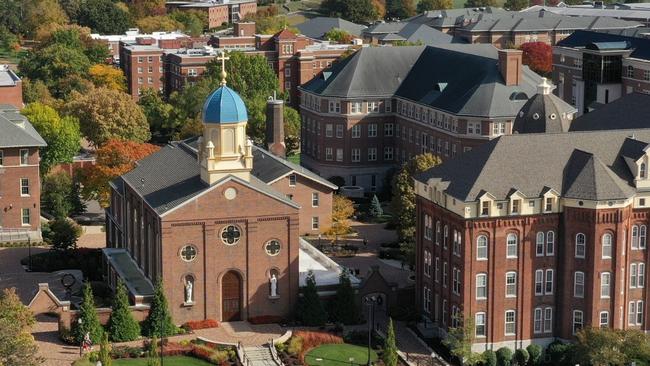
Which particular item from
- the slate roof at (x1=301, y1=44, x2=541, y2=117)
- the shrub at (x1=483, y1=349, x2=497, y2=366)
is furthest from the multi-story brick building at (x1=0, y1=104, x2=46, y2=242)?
the shrub at (x1=483, y1=349, x2=497, y2=366)

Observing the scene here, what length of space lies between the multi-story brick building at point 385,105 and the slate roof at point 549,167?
3849 centimetres

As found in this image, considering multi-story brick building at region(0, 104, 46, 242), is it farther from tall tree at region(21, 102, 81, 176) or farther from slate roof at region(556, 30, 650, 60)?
slate roof at region(556, 30, 650, 60)

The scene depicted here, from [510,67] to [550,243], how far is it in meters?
41.7

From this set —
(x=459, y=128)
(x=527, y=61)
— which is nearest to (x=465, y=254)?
(x=459, y=128)

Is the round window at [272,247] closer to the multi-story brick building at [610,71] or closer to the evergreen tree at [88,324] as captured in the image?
the evergreen tree at [88,324]

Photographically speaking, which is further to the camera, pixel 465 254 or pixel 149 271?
pixel 149 271

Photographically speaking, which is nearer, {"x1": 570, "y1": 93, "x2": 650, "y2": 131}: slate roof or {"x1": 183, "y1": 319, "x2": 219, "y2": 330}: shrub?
{"x1": 183, "y1": 319, "x2": 219, "y2": 330}: shrub

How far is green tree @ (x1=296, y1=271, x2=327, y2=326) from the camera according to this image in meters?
81.2

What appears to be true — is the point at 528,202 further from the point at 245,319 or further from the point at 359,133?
the point at 359,133

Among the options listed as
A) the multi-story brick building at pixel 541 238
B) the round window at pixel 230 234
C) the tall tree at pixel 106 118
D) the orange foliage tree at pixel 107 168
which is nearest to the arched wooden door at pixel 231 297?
the round window at pixel 230 234

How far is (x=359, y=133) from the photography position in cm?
13200

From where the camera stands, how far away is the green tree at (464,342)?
76.3 meters

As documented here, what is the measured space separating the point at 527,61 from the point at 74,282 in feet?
356

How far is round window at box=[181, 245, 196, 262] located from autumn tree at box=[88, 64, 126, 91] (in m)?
91.3
